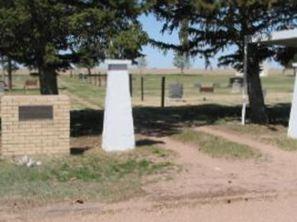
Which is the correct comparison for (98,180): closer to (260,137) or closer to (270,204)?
(270,204)

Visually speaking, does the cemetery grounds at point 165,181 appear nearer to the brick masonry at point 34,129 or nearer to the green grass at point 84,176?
the green grass at point 84,176

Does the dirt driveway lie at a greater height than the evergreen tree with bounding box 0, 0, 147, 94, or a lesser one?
lesser

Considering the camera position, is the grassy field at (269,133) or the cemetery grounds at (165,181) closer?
the cemetery grounds at (165,181)

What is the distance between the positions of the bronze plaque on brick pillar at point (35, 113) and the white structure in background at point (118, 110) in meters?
1.56

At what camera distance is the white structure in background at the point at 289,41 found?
1723 cm

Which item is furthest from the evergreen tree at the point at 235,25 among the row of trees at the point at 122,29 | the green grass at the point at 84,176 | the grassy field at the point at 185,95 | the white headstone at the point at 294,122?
the grassy field at the point at 185,95

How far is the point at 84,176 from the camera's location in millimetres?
11875

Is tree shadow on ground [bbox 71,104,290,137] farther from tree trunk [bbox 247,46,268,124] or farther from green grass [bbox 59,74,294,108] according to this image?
green grass [bbox 59,74,294,108]

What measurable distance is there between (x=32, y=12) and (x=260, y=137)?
6092 millimetres

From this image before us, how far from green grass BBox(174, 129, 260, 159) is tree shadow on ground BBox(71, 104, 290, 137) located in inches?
56.5

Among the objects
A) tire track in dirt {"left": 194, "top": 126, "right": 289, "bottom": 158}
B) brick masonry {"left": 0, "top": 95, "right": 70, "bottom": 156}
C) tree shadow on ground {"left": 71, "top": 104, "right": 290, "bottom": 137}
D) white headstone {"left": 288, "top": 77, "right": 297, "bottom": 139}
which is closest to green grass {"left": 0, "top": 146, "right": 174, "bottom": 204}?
brick masonry {"left": 0, "top": 95, "right": 70, "bottom": 156}

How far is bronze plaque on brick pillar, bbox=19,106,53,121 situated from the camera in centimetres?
1392

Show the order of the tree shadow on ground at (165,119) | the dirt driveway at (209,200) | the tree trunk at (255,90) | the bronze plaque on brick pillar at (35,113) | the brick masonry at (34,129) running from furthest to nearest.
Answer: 1. the tree trunk at (255,90)
2. the tree shadow on ground at (165,119)
3. the bronze plaque on brick pillar at (35,113)
4. the brick masonry at (34,129)
5. the dirt driveway at (209,200)

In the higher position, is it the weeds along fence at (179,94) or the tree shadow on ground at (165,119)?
the tree shadow on ground at (165,119)
